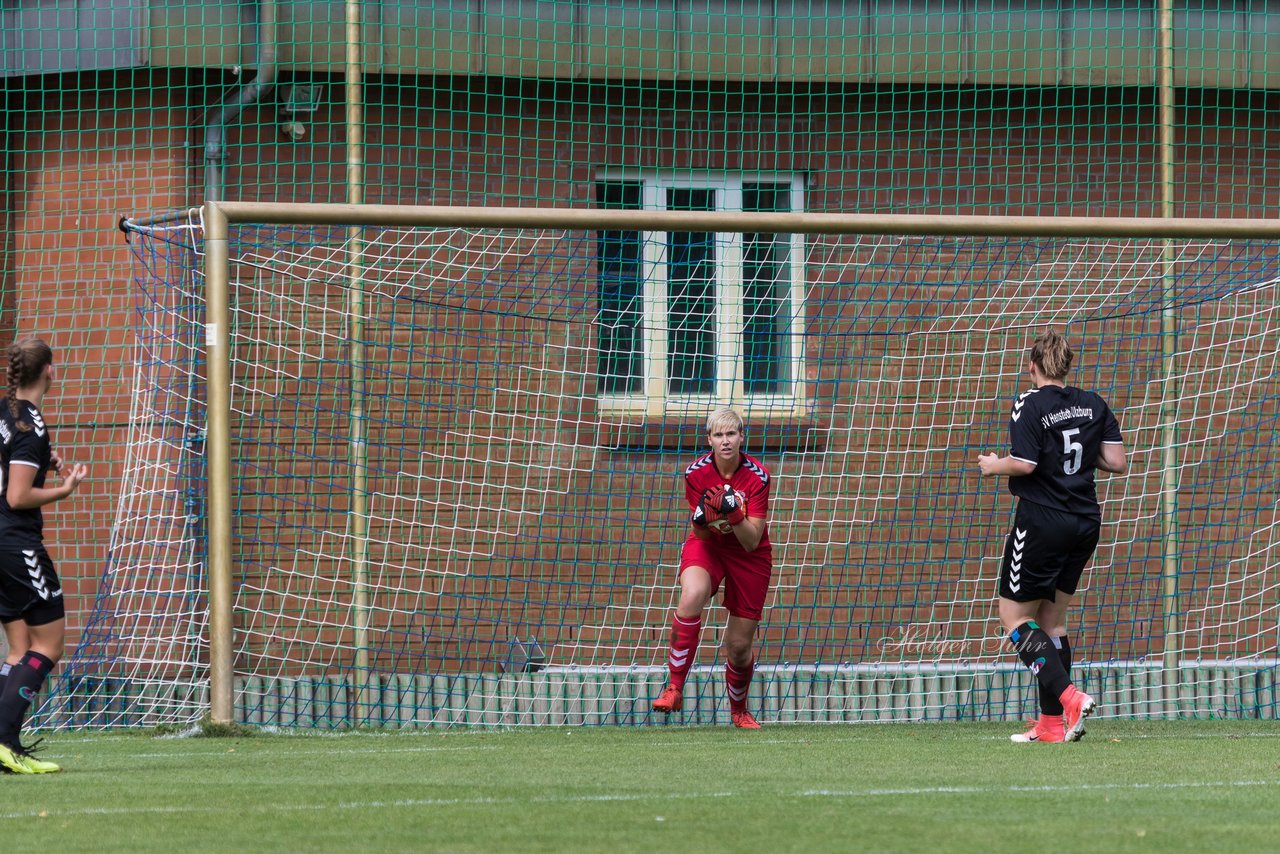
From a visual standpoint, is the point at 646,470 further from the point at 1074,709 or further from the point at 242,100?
the point at 1074,709

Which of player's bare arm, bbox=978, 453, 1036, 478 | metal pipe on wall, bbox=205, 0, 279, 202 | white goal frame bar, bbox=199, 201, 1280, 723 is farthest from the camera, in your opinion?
metal pipe on wall, bbox=205, 0, 279, 202

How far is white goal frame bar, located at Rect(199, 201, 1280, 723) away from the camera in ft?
28.2

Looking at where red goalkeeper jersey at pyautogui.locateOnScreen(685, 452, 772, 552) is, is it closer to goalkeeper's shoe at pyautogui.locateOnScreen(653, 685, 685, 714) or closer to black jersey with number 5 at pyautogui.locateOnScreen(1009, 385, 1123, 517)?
goalkeeper's shoe at pyautogui.locateOnScreen(653, 685, 685, 714)

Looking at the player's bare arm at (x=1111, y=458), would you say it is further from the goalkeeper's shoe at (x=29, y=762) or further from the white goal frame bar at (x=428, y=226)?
the goalkeeper's shoe at (x=29, y=762)

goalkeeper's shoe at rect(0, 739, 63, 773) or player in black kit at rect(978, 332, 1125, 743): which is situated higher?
player in black kit at rect(978, 332, 1125, 743)

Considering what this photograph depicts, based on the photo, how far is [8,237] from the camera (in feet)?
36.0

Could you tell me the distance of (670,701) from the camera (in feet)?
28.8

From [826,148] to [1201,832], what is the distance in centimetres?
715

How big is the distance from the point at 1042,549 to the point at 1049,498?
0.25 m

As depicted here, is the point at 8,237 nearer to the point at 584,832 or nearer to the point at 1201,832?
the point at 584,832

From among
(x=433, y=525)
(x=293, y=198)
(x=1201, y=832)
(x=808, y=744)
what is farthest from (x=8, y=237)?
(x=1201, y=832)

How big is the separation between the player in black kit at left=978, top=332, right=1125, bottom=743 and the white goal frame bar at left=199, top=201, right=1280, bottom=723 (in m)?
1.35

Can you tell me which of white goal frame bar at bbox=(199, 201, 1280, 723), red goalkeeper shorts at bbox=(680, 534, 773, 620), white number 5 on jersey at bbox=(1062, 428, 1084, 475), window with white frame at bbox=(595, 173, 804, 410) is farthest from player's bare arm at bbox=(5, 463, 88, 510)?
white number 5 on jersey at bbox=(1062, 428, 1084, 475)

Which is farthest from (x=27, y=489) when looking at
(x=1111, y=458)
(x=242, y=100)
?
(x=1111, y=458)
